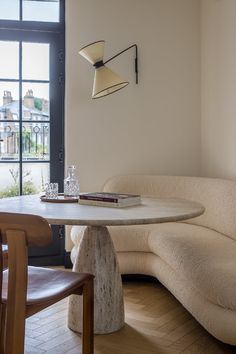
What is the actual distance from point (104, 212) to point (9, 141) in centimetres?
192

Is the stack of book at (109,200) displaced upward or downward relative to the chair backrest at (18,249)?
upward

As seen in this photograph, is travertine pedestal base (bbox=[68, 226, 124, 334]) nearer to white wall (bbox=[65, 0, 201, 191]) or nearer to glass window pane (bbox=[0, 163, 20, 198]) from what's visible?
white wall (bbox=[65, 0, 201, 191])

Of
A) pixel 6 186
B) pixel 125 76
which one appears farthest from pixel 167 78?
pixel 6 186

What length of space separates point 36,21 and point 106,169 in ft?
4.43

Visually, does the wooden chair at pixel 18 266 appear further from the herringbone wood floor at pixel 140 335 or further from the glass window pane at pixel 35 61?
the glass window pane at pixel 35 61

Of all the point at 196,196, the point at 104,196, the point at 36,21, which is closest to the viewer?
the point at 104,196

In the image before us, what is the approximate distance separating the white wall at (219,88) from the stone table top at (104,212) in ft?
3.62

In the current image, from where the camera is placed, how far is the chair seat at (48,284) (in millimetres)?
1568

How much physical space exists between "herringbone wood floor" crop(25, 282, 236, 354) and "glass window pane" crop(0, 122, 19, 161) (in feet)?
4.62

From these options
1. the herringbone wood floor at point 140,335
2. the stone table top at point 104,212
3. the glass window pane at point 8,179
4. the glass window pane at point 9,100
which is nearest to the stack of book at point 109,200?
the stone table top at point 104,212

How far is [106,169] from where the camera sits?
12.2 feet

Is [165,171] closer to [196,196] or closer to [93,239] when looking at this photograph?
[196,196]

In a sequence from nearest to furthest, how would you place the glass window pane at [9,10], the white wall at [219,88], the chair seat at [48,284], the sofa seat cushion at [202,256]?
the chair seat at [48,284] < the sofa seat cushion at [202,256] < the white wall at [219,88] < the glass window pane at [9,10]

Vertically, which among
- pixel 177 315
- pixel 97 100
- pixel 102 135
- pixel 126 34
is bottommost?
pixel 177 315
